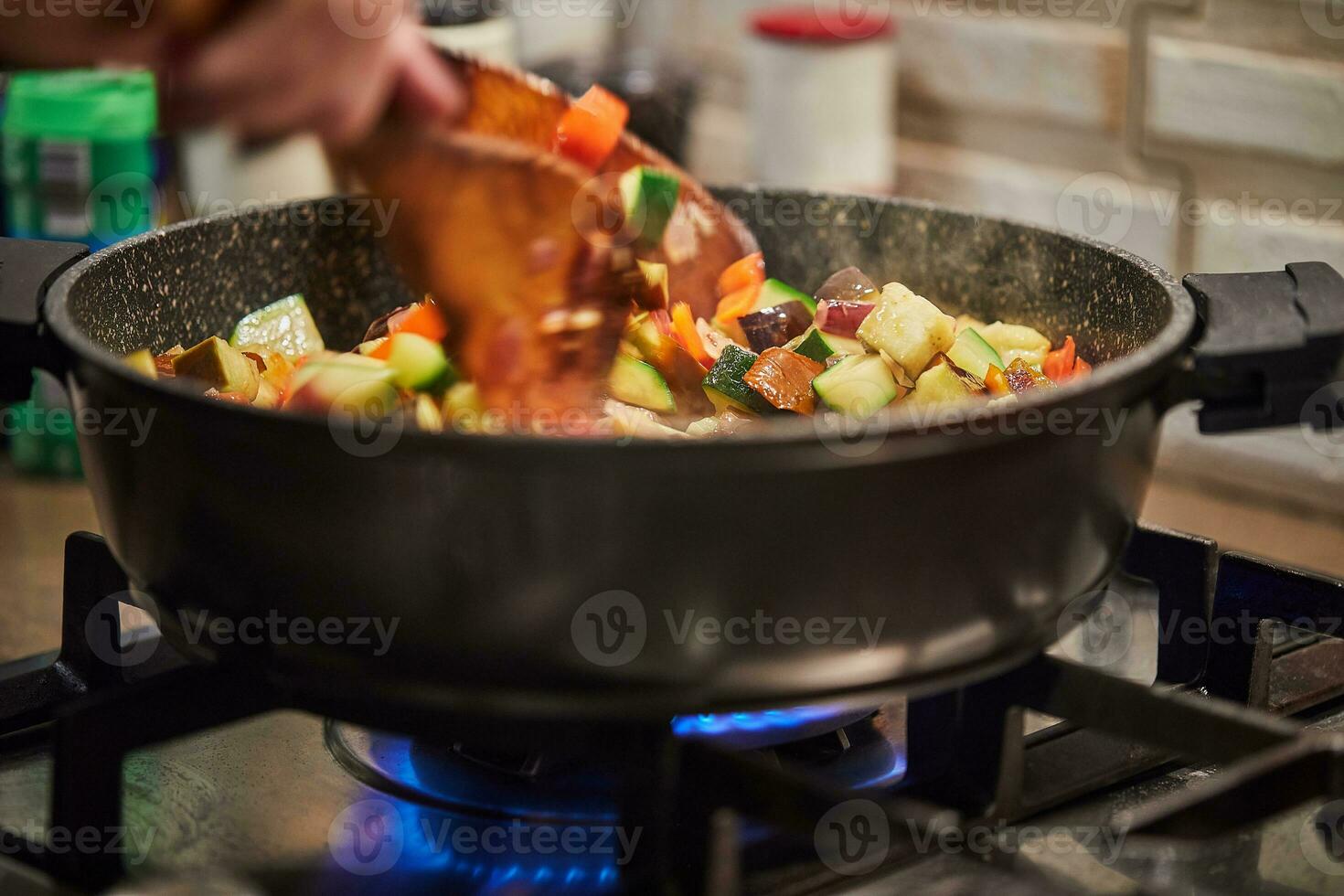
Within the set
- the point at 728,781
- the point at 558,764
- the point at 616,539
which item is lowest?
the point at 558,764

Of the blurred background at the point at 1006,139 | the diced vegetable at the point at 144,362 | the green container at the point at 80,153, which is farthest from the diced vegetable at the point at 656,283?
the green container at the point at 80,153

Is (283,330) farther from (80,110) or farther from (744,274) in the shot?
→ (80,110)

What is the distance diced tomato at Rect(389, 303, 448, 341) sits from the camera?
3.42 ft

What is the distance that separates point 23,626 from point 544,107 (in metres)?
0.68

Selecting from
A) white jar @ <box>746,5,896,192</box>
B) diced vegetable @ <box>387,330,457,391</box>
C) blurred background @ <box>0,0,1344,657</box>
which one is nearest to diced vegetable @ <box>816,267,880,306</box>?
diced vegetable @ <box>387,330,457,391</box>

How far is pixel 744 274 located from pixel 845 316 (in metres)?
0.10

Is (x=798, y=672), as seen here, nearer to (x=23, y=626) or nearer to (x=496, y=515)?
(x=496, y=515)

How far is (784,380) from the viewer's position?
1.01 meters

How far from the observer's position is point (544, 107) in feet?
3.42

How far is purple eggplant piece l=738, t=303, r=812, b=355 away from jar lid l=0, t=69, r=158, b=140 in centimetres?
94

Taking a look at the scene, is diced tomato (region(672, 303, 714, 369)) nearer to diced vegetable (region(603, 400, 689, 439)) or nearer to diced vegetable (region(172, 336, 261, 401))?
diced vegetable (region(603, 400, 689, 439))

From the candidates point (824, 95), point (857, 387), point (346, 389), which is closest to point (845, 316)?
point (857, 387)

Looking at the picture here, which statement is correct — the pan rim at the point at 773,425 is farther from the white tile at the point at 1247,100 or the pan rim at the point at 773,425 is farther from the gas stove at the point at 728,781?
the white tile at the point at 1247,100

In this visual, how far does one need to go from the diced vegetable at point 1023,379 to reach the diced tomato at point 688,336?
230 mm
